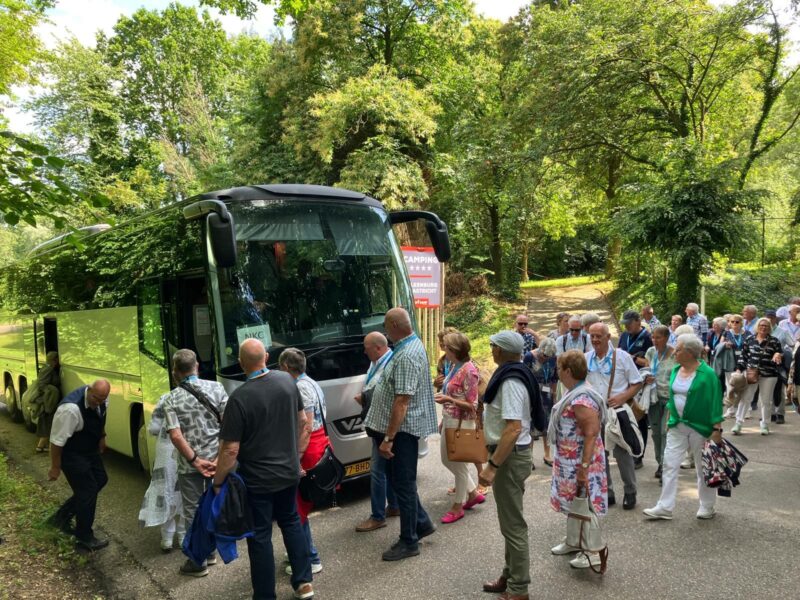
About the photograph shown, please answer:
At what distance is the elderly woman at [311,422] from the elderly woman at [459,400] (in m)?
1.09

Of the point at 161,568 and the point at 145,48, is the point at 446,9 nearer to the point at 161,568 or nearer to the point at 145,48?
the point at 161,568

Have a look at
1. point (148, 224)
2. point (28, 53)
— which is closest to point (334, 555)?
point (148, 224)

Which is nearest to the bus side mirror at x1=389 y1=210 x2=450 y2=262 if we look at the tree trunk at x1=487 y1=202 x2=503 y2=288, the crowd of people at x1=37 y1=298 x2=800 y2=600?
the crowd of people at x1=37 y1=298 x2=800 y2=600

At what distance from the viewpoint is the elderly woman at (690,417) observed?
5.11 metres

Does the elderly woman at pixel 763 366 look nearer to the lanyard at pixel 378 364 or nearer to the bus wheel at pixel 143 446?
the lanyard at pixel 378 364

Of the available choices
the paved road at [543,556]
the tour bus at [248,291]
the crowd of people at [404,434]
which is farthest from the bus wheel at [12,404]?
the crowd of people at [404,434]

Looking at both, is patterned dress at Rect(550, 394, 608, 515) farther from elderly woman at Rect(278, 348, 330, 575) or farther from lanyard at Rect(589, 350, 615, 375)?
elderly woman at Rect(278, 348, 330, 575)

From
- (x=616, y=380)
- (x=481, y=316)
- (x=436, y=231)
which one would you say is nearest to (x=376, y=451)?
(x=616, y=380)

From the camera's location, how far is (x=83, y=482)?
17.9 feet

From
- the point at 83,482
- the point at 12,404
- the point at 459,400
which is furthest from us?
the point at 12,404

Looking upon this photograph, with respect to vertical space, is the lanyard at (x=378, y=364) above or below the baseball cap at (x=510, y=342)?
below

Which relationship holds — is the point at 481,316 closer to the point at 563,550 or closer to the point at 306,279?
the point at 306,279

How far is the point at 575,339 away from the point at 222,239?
4654 mm

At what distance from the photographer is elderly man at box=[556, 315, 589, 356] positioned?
739 cm
